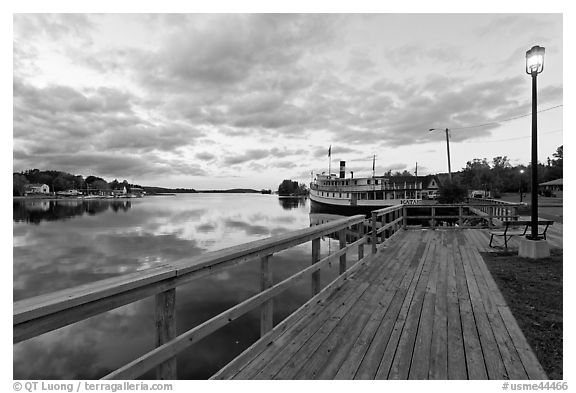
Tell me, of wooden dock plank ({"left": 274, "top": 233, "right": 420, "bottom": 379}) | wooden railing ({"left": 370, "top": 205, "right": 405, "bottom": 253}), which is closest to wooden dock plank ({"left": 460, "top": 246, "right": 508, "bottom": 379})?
wooden dock plank ({"left": 274, "top": 233, "right": 420, "bottom": 379})

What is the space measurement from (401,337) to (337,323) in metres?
0.72

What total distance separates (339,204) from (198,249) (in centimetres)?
3134

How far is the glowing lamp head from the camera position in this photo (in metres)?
6.13

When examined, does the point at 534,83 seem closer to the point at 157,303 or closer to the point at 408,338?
the point at 408,338

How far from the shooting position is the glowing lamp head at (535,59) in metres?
6.13

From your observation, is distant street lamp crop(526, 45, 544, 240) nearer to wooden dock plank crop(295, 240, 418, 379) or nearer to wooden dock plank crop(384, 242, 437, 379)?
wooden dock plank crop(384, 242, 437, 379)

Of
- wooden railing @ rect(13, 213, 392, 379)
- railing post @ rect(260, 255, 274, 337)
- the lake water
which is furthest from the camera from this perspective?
the lake water

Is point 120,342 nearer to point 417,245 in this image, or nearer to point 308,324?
point 308,324

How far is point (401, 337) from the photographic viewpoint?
3.04m

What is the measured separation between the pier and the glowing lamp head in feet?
15.5

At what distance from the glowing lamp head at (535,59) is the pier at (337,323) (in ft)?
15.5

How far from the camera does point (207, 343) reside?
6906 millimetres

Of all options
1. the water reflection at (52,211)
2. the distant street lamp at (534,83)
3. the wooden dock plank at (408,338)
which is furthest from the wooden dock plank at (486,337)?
the water reflection at (52,211)
